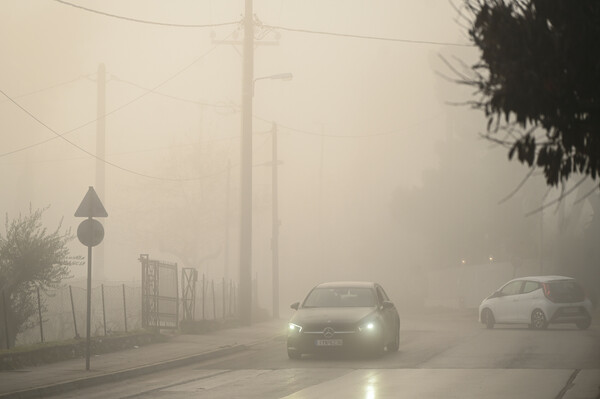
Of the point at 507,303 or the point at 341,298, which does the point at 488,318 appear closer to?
the point at 507,303

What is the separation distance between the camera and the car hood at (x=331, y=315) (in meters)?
21.8

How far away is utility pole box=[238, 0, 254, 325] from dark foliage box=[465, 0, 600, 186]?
27870mm

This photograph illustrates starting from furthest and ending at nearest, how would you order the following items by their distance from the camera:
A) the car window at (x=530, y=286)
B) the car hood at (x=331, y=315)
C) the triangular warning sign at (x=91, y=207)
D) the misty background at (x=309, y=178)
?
the misty background at (x=309, y=178) < the car window at (x=530, y=286) < the car hood at (x=331, y=315) < the triangular warning sign at (x=91, y=207)

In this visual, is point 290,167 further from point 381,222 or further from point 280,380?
point 280,380

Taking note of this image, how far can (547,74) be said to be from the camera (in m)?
7.05

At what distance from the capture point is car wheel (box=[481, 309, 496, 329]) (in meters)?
34.4

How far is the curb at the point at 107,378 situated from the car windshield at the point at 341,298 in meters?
2.54

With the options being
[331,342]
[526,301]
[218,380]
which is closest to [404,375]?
[218,380]


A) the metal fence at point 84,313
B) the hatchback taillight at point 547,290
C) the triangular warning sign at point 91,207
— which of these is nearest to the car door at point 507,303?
the hatchback taillight at point 547,290

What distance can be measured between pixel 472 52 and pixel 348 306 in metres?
41.8

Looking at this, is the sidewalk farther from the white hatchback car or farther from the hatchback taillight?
the hatchback taillight

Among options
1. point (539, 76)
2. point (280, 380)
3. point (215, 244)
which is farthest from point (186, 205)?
point (539, 76)

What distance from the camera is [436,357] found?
71.4ft

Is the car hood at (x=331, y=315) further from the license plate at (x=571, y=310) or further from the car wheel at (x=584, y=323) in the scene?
the car wheel at (x=584, y=323)
